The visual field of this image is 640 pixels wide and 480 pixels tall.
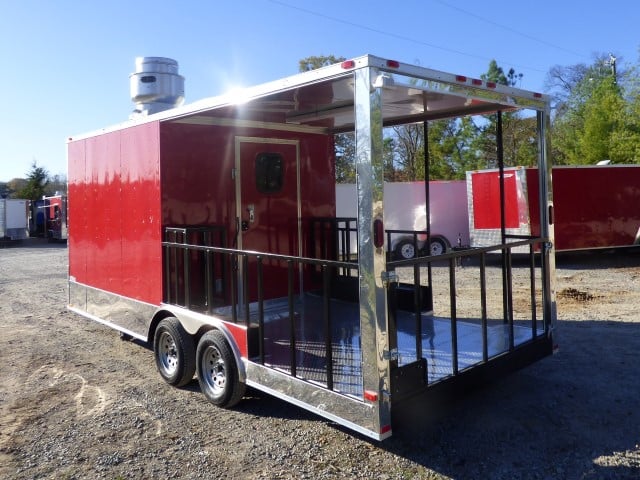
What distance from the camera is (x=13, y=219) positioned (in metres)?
27.2

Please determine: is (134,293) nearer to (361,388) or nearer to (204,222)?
(204,222)

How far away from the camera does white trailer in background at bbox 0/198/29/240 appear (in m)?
27.0

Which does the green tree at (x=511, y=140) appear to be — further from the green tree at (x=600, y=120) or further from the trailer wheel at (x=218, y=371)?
the trailer wheel at (x=218, y=371)

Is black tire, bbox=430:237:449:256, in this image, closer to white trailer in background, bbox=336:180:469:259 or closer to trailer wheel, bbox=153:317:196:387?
white trailer in background, bbox=336:180:469:259

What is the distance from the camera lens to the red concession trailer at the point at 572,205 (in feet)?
40.5

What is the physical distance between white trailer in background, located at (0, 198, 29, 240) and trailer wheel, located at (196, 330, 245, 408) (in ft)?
84.3

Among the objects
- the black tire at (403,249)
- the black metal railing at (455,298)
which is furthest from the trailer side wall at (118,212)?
the black tire at (403,249)

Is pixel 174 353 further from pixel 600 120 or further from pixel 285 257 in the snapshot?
pixel 600 120

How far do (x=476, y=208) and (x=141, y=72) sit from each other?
8509 mm

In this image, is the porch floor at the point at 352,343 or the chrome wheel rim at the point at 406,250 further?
the chrome wheel rim at the point at 406,250

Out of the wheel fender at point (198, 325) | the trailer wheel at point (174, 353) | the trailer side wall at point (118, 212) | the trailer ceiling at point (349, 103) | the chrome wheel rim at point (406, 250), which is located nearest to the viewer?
the trailer ceiling at point (349, 103)

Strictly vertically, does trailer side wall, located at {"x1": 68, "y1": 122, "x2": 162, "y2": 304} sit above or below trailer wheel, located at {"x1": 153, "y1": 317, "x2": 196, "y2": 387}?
above

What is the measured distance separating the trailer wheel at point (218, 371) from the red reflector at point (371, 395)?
1.39m

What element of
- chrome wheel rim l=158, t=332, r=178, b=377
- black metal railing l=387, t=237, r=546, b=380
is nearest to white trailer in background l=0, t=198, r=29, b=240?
chrome wheel rim l=158, t=332, r=178, b=377
